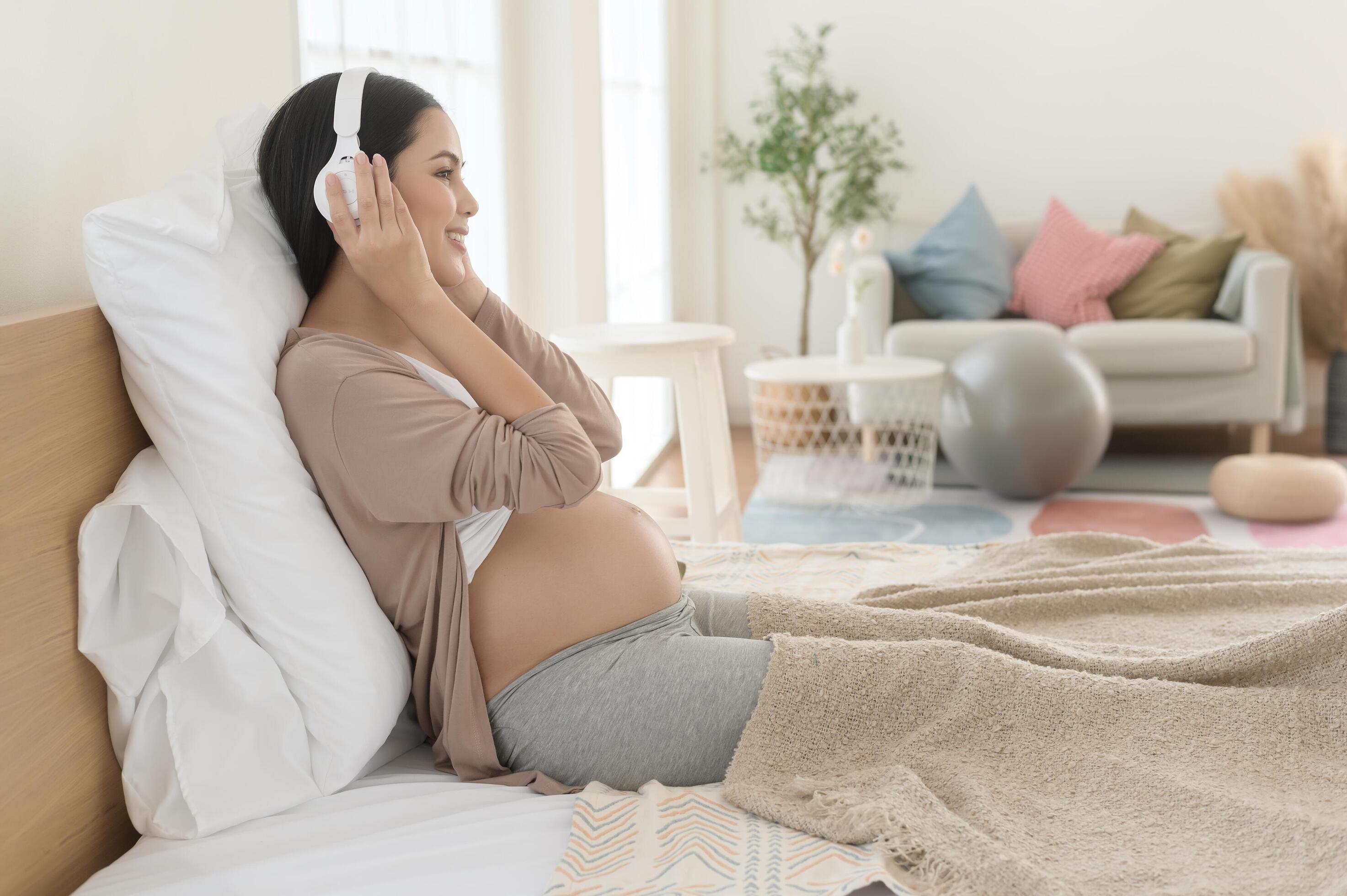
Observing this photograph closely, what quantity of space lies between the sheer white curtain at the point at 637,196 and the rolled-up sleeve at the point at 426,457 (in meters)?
2.32

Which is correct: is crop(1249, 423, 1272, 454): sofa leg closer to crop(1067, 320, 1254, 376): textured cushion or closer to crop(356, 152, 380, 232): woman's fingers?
crop(1067, 320, 1254, 376): textured cushion

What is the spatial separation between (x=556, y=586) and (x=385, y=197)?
1.54ft

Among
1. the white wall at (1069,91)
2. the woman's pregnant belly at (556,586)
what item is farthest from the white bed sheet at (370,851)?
the white wall at (1069,91)

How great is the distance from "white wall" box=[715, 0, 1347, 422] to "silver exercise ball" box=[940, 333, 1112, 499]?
1.51 m

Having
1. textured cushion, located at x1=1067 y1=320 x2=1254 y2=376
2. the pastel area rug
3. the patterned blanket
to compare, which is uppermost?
textured cushion, located at x1=1067 y1=320 x2=1254 y2=376

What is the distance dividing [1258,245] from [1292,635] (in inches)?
162

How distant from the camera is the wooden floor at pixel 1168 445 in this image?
4.61m

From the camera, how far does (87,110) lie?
1304 mm

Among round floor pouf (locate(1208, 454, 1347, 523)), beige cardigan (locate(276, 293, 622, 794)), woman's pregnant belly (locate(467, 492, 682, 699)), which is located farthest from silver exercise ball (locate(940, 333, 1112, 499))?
beige cardigan (locate(276, 293, 622, 794))

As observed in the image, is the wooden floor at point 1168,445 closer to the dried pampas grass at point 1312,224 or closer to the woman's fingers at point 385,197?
the dried pampas grass at point 1312,224

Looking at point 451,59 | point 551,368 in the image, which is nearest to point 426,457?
point 551,368

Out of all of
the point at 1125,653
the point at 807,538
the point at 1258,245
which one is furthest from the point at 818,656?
the point at 1258,245

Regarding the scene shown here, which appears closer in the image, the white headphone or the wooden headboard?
the wooden headboard

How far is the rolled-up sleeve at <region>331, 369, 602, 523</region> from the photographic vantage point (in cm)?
120
